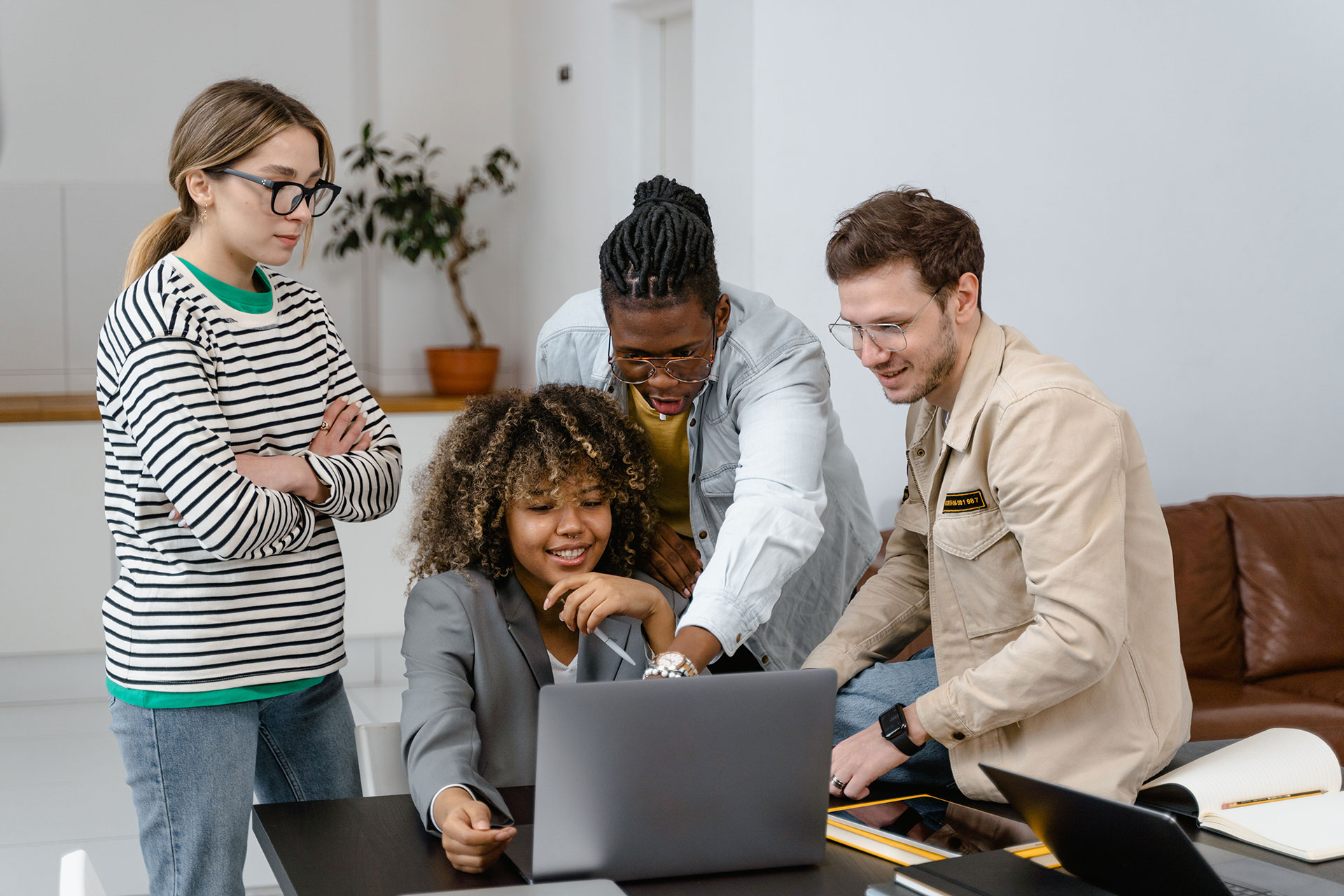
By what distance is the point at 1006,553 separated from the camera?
5.11 feet

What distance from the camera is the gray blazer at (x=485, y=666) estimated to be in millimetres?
1522

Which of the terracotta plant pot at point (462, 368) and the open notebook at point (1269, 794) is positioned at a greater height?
the terracotta plant pot at point (462, 368)

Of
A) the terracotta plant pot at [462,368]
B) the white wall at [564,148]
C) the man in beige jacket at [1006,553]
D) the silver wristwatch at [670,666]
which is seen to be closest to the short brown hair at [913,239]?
the man in beige jacket at [1006,553]

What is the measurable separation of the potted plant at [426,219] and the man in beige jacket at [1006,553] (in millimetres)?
3767

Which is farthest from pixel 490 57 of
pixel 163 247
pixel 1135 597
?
pixel 1135 597

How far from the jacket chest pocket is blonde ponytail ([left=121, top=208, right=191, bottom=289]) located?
1.17 metres

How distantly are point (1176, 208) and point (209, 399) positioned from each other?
10.6 feet

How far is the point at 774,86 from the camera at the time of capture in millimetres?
3473

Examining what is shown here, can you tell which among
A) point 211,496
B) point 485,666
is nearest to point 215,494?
point 211,496

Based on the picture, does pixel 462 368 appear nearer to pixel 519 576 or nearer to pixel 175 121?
pixel 175 121

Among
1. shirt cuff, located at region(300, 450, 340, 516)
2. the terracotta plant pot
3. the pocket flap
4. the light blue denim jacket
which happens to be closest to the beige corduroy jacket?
the pocket flap

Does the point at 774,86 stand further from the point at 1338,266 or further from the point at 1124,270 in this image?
the point at 1338,266

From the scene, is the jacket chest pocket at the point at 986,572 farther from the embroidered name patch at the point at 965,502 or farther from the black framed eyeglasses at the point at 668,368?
the black framed eyeglasses at the point at 668,368

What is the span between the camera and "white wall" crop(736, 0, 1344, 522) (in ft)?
→ 11.6
